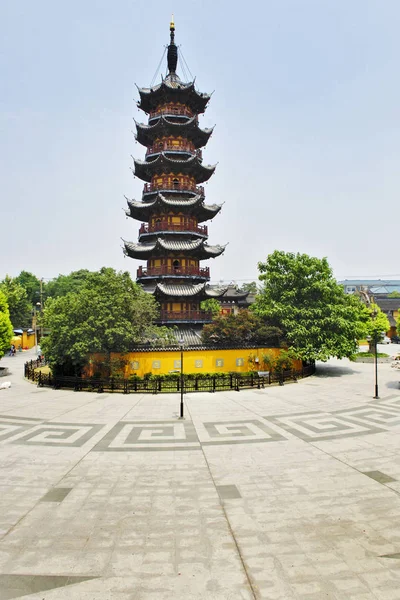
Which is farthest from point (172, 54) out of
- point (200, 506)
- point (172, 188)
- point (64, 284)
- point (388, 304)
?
point (388, 304)

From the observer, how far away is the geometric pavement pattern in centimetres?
1405

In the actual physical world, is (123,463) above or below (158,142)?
below

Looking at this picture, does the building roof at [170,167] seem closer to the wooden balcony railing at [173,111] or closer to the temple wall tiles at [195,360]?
the wooden balcony railing at [173,111]

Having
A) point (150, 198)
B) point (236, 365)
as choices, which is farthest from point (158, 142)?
point (236, 365)

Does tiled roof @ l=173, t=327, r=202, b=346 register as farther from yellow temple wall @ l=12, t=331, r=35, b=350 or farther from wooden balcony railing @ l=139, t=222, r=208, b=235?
yellow temple wall @ l=12, t=331, r=35, b=350

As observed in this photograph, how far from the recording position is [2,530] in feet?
26.2

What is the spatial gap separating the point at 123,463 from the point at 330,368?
28.6m

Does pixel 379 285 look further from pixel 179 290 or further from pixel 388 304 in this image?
pixel 179 290

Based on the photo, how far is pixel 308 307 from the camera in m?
29.9

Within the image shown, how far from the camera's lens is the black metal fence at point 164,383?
2388cm

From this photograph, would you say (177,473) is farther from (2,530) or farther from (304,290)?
(304,290)

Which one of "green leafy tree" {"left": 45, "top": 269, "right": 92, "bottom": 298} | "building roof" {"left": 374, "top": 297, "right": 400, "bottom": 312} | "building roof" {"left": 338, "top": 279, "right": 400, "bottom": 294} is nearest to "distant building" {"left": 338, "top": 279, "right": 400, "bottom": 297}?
"building roof" {"left": 338, "top": 279, "right": 400, "bottom": 294}

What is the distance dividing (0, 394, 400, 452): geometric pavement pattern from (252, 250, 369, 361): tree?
10.5 metres

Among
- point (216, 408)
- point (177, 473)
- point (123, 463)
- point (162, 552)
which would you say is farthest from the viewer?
point (216, 408)
